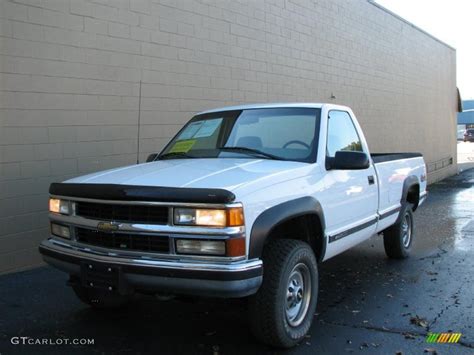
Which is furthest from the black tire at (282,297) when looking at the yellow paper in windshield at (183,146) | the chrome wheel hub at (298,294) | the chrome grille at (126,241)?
the yellow paper in windshield at (183,146)

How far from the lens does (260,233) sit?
140 inches

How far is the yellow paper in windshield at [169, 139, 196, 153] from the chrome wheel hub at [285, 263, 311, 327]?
5.59ft

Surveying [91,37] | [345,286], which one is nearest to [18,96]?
[91,37]

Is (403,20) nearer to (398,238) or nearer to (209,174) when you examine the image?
(398,238)

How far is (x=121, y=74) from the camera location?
7141 mm

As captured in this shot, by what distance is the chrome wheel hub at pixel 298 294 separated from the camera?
402 centimetres

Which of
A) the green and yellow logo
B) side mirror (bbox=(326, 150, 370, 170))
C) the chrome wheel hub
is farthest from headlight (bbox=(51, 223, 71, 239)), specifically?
the green and yellow logo

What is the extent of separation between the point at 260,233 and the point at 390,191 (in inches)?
118

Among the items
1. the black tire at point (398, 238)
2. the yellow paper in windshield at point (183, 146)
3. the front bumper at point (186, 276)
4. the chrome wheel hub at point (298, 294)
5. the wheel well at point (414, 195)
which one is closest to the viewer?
the front bumper at point (186, 276)

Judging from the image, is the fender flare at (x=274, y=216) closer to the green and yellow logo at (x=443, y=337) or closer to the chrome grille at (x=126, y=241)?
the chrome grille at (x=126, y=241)

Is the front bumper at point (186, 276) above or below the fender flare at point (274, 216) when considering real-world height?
below

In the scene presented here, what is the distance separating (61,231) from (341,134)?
9.25ft

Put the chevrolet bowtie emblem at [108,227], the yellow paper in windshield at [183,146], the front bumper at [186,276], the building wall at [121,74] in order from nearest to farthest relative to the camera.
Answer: the front bumper at [186,276] → the chevrolet bowtie emblem at [108,227] → the yellow paper in windshield at [183,146] → the building wall at [121,74]

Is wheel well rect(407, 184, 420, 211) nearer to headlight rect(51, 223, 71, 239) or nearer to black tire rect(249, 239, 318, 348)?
black tire rect(249, 239, 318, 348)
